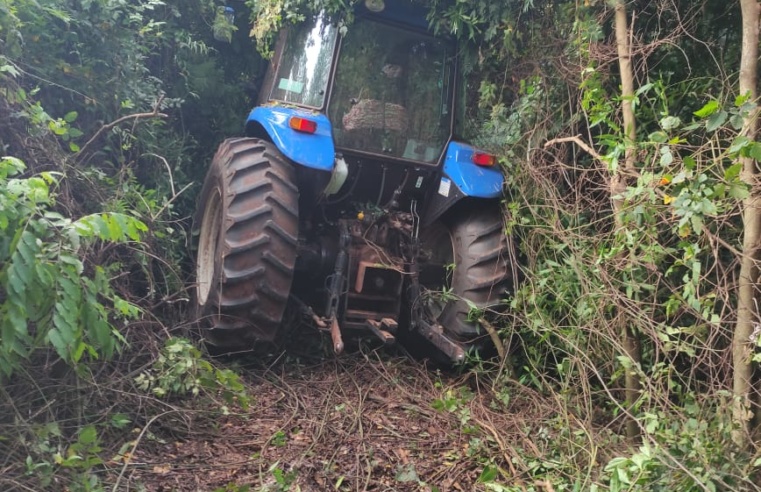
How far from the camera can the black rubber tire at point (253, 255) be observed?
333 cm

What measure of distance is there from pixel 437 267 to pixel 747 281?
1960 millimetres

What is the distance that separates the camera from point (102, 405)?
8.77ft

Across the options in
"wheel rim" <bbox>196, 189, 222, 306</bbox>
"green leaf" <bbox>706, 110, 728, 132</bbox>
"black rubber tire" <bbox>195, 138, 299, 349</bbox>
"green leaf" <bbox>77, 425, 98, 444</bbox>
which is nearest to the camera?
"green leaf" <bbox>706, 110, 728, 132</bbox>

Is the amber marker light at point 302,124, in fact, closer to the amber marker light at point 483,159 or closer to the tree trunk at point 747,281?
the amber marker light at point 483,159

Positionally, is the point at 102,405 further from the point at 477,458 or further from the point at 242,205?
the point at 477,458

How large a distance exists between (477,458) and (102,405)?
62.5 inches

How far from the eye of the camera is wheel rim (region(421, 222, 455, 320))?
12.7 ft

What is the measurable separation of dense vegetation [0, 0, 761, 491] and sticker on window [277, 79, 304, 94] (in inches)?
16.1

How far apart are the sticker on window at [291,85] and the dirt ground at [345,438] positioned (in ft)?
5.61

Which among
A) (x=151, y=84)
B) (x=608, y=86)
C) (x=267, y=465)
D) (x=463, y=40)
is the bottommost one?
(x=267, y=465)

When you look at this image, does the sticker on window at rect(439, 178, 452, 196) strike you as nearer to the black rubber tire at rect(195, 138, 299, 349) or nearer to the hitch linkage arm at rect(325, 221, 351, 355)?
the hitch linkage arm at rect(325, 221, 351, 355)

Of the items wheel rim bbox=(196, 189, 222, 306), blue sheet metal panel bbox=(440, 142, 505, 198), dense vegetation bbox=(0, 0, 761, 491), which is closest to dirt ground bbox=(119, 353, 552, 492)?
dense vegetation bbox=(0, 0, 761, 491)

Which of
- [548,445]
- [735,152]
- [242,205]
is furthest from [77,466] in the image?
[735,152]

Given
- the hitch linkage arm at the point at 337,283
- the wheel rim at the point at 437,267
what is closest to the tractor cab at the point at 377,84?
the wheel rim at the point at 437,267
